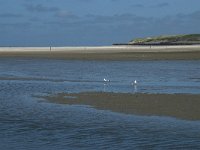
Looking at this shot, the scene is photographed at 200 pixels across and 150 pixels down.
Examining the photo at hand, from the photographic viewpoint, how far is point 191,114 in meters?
14.3

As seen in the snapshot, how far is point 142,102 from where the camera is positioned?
17219mm

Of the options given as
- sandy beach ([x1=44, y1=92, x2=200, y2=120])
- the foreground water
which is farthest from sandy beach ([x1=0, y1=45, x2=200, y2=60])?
the foreground water

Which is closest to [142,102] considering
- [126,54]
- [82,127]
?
[82,127]

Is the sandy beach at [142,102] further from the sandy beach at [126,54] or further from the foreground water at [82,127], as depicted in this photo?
the sandy beach at [126,54]

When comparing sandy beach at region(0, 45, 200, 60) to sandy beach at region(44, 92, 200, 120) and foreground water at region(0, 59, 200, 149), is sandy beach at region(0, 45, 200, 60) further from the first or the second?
foreground water at region(0, 59, 200, 149)

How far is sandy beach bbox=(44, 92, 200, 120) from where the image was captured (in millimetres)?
14812

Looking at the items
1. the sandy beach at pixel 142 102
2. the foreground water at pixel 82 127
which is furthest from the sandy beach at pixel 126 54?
the foreground water at pixel 82 127

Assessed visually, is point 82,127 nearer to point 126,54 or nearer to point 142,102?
point 142,102

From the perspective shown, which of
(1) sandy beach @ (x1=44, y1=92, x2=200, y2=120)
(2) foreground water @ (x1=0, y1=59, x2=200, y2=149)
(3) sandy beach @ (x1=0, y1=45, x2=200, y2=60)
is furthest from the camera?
(3) sandy beach @ (x1=0, y1=45, x2=200, y2=60)

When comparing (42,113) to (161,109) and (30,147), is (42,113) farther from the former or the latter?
(30,147)

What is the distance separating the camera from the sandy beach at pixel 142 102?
1481 cm

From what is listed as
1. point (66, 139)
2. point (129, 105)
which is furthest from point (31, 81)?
point (66, 139)

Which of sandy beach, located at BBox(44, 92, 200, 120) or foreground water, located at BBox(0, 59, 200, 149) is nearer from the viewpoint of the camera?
foreground water, located at BBox(0, 59, 200, 149)

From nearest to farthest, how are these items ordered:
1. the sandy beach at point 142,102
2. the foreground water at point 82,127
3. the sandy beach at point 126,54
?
the foreground water at point 82,127
the sandy beach at point 142,102
the sandy beach at point 126,54
